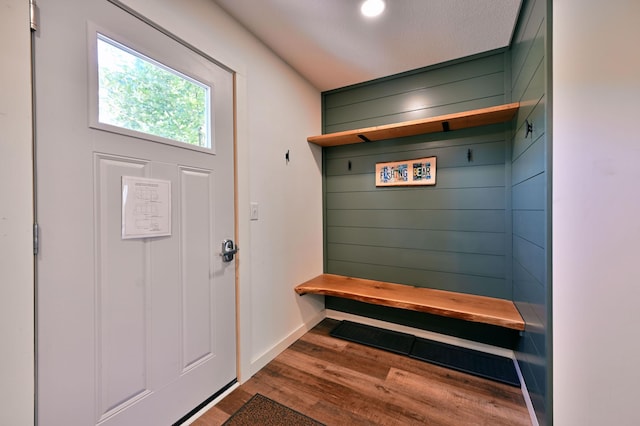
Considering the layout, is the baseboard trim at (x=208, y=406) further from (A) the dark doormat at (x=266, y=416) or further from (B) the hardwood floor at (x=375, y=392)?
(A) the dark doormat at (x=266, y=416)

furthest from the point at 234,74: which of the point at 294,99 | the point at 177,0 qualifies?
the point at 294,99

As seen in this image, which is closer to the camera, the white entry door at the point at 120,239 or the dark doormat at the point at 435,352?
the white entry door at the point at 120,239

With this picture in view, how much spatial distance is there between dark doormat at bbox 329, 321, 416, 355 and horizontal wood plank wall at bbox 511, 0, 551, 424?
80 centimetres

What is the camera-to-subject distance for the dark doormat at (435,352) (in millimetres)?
1851

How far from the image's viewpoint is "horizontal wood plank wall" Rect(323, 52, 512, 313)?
209 centimetres

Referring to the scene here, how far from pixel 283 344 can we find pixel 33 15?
7.60 ft

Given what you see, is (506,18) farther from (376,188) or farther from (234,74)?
(234,74)

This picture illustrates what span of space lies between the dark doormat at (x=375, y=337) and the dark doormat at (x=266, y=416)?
926 mm

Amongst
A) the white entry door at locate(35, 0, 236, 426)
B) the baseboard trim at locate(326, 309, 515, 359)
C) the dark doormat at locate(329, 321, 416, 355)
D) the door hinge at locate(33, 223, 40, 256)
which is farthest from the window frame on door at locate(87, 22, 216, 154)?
the baseboard trim at locate(326, 309, 515, 359)

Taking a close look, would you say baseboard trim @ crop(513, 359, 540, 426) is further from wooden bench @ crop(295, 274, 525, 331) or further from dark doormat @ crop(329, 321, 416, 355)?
dark doormat @ crop(329, 321, 416, 355)

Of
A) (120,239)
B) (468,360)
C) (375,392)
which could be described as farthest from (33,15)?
(468,360)

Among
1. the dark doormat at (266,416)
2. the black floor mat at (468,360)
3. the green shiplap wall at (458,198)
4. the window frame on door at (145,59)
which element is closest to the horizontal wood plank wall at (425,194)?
the green shiplap wall at (458,198)

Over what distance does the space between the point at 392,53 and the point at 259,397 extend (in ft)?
8.80

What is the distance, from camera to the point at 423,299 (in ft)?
6.72
